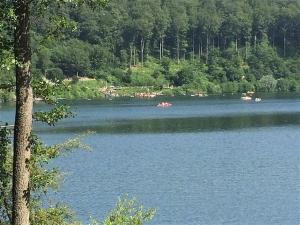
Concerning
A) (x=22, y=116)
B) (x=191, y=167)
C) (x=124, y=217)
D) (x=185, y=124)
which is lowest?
(x=191, y=167)

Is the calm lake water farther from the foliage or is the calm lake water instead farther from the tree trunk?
the tree trunk

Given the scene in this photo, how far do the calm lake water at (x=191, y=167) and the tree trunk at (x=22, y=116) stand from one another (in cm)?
3042

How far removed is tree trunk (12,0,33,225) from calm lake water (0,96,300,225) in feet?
99.8

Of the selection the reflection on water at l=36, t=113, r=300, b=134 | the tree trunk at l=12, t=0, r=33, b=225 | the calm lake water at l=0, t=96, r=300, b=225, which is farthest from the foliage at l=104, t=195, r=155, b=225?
the reflection on water at l=36, t=113, r=300, b=134

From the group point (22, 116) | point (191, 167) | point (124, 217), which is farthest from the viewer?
point (191, 167)

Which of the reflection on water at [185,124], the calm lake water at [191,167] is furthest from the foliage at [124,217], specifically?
the reflection on water at [185,124]

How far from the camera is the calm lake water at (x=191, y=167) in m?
46.6

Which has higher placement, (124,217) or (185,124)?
(124,217)

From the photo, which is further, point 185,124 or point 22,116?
point 185,124

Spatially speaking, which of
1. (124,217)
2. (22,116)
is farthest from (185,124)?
(22,116)

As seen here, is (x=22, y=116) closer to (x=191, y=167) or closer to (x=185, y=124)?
(x=191, y=167)

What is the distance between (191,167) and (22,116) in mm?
53776

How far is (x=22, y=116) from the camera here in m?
12.9

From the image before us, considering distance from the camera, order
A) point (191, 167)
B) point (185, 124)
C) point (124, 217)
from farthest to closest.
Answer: point (185, 124) < point (191, 167) < point (124, 217)
